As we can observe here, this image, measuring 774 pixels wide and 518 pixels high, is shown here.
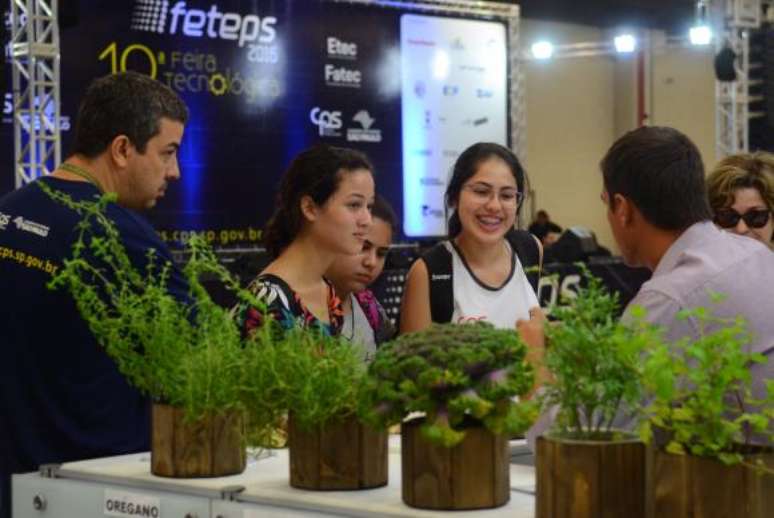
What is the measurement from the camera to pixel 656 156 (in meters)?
2.43

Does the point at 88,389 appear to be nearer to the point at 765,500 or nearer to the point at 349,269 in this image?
the point at 349,269

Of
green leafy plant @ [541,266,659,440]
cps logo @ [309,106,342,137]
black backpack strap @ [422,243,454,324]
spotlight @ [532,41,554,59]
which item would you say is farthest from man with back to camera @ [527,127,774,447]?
spotlight @ [532,41,554,59]

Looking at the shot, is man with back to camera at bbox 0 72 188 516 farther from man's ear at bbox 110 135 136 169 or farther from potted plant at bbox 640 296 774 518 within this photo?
potted plant at bbox 640 296 774 518

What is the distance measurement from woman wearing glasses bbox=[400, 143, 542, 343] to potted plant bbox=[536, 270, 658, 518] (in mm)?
2014

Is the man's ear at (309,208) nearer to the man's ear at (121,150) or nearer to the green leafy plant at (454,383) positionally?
the man's ear at (121,150)

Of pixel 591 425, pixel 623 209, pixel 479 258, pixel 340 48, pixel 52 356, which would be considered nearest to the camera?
pixel 591 425

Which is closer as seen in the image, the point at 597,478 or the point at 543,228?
the point at 597,478

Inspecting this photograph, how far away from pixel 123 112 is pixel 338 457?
3.49 feet

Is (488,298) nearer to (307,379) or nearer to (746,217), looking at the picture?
(746,217)

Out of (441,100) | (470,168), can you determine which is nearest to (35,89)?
(441,100)

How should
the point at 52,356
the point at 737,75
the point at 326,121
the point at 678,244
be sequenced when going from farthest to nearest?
1. the point at 737,75
2. the point at 326,121
3. the point at 52,356
4. the point at 678,244

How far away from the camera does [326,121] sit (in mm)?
9539

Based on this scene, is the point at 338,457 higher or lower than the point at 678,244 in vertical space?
lower

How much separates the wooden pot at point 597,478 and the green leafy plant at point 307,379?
369 mm
